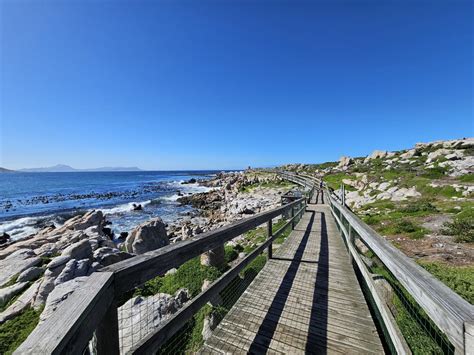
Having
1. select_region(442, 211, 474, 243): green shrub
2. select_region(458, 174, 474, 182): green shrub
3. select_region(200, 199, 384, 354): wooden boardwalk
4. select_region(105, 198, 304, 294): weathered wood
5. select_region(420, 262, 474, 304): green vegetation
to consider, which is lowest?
select_region(420, 262, 474, 304): green vegetation

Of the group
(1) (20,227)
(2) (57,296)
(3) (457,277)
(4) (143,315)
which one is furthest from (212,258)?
(1) (20,227)

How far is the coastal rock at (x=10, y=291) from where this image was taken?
223 inches

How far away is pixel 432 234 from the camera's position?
8219 mm

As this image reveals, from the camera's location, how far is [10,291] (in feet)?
19.3


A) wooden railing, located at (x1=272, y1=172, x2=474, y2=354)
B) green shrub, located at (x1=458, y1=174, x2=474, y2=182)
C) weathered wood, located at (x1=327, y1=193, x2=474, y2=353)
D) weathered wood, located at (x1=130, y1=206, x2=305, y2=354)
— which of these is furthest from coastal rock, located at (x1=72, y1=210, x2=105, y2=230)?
green shrub, located at (x1=458, y1=174, x2=474, y2=182)

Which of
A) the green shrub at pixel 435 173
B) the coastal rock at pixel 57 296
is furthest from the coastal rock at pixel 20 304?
the green shrub at pixel 435 173

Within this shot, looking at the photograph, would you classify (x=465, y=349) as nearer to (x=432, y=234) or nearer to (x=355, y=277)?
(x=355, y=277)

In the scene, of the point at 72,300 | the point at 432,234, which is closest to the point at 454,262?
the point at 432,234

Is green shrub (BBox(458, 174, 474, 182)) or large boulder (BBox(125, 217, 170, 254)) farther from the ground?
green shrub (BBox(458, 174, 474, 182))

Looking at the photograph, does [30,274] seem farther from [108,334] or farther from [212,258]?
[108,334]

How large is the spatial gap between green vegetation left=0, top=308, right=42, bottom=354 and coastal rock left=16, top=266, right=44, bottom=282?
5.97 feet

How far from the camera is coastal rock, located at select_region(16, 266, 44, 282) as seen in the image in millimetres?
6486

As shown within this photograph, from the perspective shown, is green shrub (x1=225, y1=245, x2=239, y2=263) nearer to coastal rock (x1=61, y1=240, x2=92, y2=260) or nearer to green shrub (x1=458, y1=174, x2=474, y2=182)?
coastal rock (x1=61, y1=240, x2=92, y2=260)

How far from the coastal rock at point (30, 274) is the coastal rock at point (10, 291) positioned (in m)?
0.27
